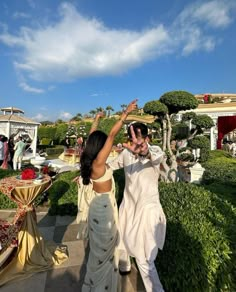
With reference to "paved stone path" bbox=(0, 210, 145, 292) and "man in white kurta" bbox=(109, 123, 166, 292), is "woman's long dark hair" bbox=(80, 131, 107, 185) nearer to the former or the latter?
"man in white kurta" bbox=(109, 123, 166, 292)

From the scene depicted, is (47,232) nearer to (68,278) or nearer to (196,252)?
(68,278)

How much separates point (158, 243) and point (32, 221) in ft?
5.37

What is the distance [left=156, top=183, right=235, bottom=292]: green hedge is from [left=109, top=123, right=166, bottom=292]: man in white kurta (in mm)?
189

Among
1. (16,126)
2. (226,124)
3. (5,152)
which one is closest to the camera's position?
(5,152)

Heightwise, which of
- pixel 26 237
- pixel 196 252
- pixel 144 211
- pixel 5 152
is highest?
pixel 5 152

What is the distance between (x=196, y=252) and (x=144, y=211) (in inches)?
22.3

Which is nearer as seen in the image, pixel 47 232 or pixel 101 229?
pixel 101 229

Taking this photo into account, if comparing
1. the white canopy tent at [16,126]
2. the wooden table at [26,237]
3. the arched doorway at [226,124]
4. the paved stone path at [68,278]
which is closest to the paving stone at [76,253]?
the paved stone path at [68,278]

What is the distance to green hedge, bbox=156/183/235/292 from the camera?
2129 millimetres

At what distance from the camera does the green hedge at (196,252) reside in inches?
83.8

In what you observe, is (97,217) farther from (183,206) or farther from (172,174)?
(172,174)

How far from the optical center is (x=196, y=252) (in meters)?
2.13

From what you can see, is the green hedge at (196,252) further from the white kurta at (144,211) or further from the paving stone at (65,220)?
the paving stone at (65,220)

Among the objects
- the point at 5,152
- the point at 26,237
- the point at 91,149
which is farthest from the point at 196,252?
the point at 5,152
